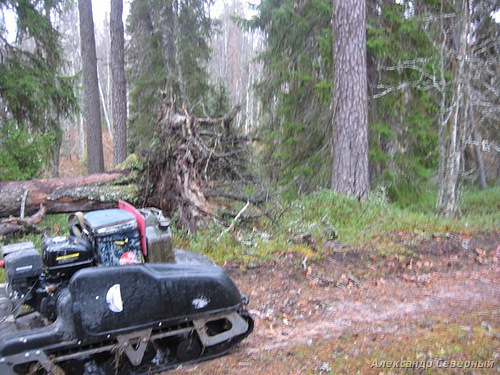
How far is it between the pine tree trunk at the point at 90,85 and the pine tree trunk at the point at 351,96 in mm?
8885

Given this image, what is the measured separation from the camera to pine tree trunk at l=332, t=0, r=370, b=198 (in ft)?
33.7

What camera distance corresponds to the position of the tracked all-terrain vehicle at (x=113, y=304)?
3736mm

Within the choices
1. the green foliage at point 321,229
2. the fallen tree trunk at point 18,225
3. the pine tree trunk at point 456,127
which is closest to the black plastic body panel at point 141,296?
the green foliage at point 321,229

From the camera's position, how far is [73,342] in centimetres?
374

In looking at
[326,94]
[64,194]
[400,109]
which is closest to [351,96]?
[326,94]

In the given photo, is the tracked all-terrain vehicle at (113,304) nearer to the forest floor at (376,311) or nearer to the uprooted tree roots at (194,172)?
the forest floor at (376,311)

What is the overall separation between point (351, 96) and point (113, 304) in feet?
25.9

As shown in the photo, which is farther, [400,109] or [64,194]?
[400,109]

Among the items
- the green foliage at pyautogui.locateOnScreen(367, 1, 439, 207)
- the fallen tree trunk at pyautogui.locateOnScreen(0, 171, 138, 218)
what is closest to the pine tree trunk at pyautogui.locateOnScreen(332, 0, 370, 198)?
the green foliage at pyautogui.locateOnScreen(367, 1, 439, 207)

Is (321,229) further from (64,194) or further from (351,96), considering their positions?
(64,194)

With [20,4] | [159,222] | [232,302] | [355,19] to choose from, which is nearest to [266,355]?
[232,302]

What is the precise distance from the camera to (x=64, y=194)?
27.4 ft

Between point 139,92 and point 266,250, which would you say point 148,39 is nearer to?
point 139,92

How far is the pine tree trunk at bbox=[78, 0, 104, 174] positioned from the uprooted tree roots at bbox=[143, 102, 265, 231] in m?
7.61
